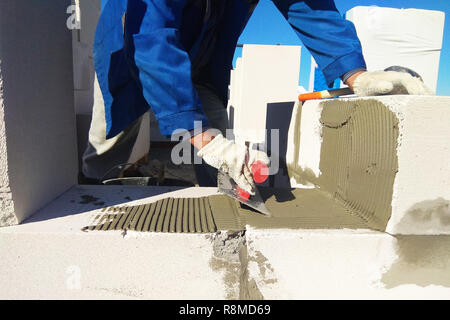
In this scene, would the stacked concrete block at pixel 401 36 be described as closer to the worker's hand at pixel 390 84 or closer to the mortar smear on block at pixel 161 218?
the worker's hand at pixel 390 84

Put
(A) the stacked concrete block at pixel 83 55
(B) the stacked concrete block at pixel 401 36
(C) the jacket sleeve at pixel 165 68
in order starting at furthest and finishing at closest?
(B) the stacked concrete block at pixel 401 36 < (A) the stacked concrete block at pixel 83 55 < (C) the jacket sleeve at pixel 165 68

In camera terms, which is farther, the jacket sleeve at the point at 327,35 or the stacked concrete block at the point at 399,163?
the jacket sleeve at the point at 327,35

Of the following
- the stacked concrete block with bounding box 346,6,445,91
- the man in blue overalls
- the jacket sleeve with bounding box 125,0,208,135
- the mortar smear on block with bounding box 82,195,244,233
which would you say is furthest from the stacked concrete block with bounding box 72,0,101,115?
the stacked concrete block with bounding box 346,6,445,91

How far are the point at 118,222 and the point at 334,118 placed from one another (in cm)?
113

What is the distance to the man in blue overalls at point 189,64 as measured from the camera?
43.9 inches

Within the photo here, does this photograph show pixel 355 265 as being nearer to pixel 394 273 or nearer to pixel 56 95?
pixel 394 273

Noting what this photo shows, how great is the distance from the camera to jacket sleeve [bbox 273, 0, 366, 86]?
1.53 meters

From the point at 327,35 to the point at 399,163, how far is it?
91 cm

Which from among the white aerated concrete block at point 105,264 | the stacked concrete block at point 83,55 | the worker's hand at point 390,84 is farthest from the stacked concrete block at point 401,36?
the white aerated concrete block at point 105,264

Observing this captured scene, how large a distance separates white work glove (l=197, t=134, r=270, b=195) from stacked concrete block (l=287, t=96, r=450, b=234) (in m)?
0.42

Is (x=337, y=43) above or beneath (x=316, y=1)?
beneath
